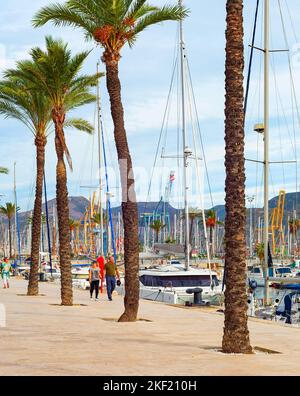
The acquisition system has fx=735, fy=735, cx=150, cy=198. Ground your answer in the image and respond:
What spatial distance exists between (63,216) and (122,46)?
9517 millimetres

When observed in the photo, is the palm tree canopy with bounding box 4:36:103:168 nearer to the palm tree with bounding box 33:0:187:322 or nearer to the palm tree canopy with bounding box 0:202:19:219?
the palm tree with bounding box 33:0:187:322

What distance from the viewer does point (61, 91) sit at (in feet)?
94.9

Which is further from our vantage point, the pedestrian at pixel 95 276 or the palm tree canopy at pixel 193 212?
the palm tree canopy at pixel 193 212

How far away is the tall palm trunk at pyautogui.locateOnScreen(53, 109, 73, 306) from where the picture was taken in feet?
93.1

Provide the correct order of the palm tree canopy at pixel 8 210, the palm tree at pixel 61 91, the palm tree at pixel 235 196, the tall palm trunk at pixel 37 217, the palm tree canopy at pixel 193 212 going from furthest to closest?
the palm tree canopy at pixel 8 210 < the palm tree canopy at pixel 193 212 < the tall palm trunk at pixel 37 217 < the palm tree at pixel 61 91 < the palm tree at pixel 235 196

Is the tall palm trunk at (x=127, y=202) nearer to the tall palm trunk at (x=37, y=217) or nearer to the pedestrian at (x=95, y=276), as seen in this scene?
the pedestrian at (x=95, y=276)

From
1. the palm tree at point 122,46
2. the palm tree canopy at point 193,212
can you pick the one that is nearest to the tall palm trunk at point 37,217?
the palm tree at point 122,46

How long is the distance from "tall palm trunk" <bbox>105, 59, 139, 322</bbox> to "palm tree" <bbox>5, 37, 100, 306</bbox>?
7.47 metres

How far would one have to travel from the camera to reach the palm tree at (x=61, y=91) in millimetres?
28000

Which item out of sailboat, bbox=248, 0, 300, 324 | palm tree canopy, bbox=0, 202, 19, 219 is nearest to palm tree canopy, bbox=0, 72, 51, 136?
sailboat, bbox=248, 0, 300, 324

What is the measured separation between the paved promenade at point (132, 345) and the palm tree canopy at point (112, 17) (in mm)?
7928

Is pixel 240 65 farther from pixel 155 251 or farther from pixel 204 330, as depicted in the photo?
pixel 155 251

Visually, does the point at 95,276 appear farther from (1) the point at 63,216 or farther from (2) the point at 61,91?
(2) the point at 61,91
